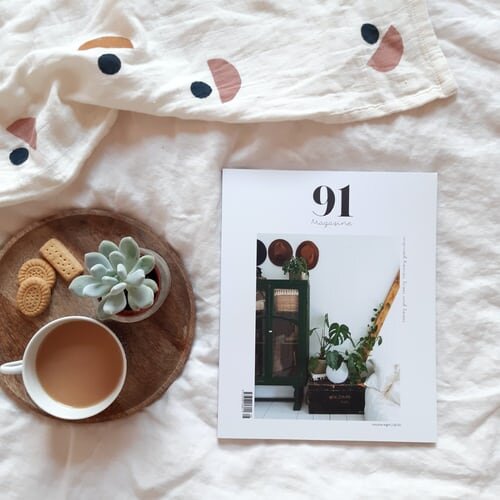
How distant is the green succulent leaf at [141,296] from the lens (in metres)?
0.58

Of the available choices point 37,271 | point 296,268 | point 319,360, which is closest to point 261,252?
point 296,268

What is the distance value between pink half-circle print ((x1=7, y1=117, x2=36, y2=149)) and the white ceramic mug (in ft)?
0.72

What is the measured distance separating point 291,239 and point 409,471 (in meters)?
0.31

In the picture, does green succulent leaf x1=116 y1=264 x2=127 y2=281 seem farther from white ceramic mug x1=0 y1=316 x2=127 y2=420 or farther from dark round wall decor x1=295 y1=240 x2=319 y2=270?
dark round wall decor x1=295 y1=240 x2=319 y2=270

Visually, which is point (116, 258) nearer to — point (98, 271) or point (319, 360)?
point (98, 271)

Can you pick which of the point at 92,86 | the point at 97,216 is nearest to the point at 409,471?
the point at 97,216

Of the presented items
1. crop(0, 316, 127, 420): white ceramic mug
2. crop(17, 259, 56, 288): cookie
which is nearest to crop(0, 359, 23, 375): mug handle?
crop(0, 316, 127, 420): white ceramic mug

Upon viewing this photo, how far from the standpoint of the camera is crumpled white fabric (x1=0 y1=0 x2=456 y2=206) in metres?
0.67

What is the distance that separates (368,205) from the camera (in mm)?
690

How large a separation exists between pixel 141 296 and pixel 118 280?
0.03 m

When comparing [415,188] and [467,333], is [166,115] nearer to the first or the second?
[415,188]

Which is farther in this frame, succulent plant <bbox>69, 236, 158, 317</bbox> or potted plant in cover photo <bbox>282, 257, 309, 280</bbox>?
potted plant in cover photo <bbox>282, 257, 309, 280</bbox>

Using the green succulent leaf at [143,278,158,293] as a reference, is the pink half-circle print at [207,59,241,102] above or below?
above

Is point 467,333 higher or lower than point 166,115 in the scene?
lower
